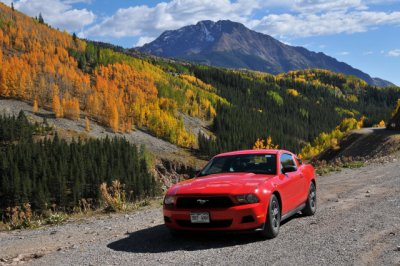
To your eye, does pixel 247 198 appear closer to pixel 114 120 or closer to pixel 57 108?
pixel 57 108

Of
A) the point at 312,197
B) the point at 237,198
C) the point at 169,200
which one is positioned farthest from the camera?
the point at 312,197

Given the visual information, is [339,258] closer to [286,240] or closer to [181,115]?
[286,240]

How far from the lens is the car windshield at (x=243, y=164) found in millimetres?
9836

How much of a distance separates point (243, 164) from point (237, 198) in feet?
6.47

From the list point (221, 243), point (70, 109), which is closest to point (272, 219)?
point (221, 243)

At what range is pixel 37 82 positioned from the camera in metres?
161

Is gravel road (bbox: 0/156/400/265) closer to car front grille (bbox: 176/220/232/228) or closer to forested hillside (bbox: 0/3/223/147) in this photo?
car front grille (bbox: 176/220/232/228)

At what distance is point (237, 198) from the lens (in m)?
8.15

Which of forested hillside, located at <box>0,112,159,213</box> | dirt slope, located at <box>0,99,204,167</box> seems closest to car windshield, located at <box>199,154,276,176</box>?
forested hillside, located at <box>0,112,159,213</box>

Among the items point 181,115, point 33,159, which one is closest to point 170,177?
point 33,159

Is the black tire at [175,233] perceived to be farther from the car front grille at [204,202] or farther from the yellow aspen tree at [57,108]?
the yellow aspen tree at [57,108]

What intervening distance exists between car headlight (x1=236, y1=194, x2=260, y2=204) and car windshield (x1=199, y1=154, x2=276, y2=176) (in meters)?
1.52

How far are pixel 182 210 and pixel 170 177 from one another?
117 m

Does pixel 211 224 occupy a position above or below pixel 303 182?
below
